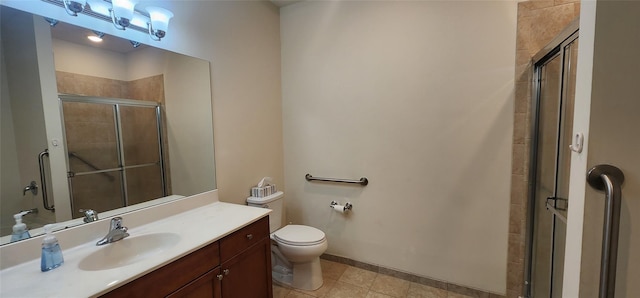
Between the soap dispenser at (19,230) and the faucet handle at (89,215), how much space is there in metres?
0.20

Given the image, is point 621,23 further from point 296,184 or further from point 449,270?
point 296,184

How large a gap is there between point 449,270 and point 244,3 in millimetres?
2875

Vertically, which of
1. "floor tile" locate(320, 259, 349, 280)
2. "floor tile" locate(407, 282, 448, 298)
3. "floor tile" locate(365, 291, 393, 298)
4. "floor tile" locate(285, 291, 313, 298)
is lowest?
"floor tile" locate(407, 282, 448, 298)

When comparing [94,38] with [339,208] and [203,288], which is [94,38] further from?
[339,208]

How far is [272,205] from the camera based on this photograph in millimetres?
2279

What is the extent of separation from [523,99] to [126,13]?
2.55 metres

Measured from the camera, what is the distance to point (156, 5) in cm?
156

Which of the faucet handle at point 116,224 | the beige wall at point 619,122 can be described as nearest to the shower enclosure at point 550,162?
the beige wall at point 619,122

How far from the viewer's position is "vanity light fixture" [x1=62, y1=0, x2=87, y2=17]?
1.18 meters

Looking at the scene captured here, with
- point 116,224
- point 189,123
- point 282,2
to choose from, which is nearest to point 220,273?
point 116,224

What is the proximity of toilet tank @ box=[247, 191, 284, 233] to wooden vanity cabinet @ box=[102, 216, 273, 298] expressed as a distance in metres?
0.49

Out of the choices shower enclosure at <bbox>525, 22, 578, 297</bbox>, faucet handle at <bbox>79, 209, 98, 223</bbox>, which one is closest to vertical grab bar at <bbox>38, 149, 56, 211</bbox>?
faucet handle at <bbox>79, 209, 98, 223</bbox>

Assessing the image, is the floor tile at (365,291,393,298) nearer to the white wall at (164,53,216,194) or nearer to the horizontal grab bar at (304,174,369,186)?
the horizontal grab bar at (304,174,369,186)

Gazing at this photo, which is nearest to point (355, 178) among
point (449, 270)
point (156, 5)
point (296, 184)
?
point (296, 184)
